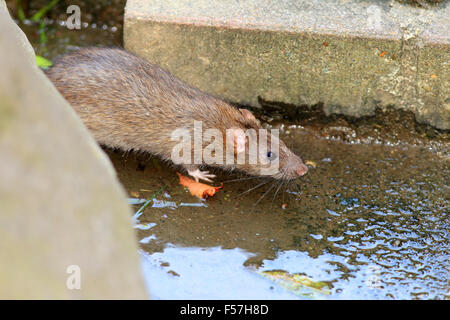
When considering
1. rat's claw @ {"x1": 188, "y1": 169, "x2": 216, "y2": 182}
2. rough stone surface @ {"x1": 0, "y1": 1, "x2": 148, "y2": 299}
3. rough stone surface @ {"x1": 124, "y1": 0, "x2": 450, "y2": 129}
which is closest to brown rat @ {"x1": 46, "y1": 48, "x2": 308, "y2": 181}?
rat's claw @ {"x1": 188, "y1": 169, "x2": 216, "y2": 182}

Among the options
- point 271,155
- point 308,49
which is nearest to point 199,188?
point 271,155

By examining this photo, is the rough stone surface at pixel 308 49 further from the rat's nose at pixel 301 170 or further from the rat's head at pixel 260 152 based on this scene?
the rat's nose at pixel 301 170

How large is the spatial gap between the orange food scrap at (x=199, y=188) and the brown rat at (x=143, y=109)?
100 millimetres

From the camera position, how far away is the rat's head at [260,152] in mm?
4379

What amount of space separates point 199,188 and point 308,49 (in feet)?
4.86

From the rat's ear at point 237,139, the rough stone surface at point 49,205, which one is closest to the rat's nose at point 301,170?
the rat's ear at point 237,139

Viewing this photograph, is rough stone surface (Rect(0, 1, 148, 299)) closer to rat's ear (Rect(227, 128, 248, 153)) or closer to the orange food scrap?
the orange food scrap

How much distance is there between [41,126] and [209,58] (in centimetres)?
301

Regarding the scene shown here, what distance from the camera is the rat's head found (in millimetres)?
4379

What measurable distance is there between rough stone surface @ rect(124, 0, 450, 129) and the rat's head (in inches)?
23.1

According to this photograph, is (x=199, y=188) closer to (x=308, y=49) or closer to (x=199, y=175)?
(x=199, y=175)

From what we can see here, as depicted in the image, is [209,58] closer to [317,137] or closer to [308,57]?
[308,57]

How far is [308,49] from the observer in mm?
4695
